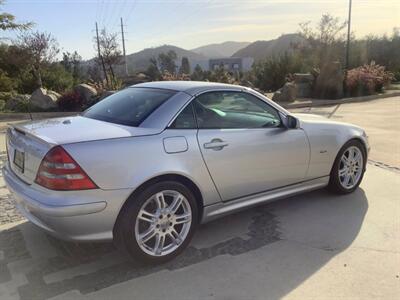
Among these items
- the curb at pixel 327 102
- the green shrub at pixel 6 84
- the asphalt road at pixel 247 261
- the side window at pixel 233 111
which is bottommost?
the curb at pixel 327 102

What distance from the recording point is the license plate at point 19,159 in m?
3.34

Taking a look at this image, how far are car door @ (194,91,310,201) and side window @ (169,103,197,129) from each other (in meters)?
0.07

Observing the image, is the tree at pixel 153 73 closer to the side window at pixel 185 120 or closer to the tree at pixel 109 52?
the tree at pixel 109 52

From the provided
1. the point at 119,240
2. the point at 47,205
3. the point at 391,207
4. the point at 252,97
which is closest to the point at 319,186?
the point at 391,207

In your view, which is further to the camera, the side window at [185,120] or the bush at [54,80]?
the bush at [54,80]

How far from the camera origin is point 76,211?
2939 mm

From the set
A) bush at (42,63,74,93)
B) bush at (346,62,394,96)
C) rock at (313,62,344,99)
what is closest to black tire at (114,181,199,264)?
rock at (313,62,344,99)

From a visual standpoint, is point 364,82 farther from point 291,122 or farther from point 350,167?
point 291,122

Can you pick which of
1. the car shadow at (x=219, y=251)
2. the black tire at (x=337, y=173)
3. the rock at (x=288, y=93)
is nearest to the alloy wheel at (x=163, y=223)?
the car shadow at (x=219, y=251)

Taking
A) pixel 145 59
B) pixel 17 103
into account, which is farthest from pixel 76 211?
pixel 145 59

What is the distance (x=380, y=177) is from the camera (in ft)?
19.0

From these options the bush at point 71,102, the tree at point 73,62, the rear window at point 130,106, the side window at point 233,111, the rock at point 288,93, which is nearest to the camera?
the rear window at point 130,106

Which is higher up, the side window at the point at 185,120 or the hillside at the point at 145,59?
the hillside at the point at 145,59

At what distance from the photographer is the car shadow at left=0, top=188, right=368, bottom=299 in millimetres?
3148
